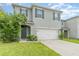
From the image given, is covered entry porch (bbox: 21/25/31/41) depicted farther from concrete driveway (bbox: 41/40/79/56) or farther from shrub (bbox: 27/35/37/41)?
concrete driveway (bbox: 41/40/79/56)

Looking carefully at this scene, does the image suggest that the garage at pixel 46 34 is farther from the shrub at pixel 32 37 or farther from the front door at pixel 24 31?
the front door at pixel 24 31

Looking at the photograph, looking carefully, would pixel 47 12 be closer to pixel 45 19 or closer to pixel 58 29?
pixel 45 19

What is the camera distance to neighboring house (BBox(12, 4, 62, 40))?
13453 millimetres

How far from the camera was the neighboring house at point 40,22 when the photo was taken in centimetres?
1345

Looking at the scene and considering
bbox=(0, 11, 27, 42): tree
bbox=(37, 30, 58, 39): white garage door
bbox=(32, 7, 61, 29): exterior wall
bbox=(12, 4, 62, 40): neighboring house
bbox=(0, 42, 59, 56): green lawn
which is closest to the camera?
bbox=(0, 42, 59, 56): green lawn

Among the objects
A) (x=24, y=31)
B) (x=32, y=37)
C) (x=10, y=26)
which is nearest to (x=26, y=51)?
(x=10, y=26)

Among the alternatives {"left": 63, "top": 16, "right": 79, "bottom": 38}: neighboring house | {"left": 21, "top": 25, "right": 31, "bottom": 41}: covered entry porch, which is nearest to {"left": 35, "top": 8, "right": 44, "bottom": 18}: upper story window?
{"left": 21, "top": 25, "right": 31, "bottom": 41}: covered entry porch

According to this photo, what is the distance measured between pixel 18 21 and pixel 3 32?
149 centimetres

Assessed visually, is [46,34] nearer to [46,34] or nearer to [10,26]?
[46,34]

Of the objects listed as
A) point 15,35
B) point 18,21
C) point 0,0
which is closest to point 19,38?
point 15,35

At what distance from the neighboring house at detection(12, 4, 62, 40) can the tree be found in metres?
1.38

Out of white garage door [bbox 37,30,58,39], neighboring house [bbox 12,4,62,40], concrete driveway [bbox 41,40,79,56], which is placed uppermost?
neighboring house [bbox 12,4,62,40]

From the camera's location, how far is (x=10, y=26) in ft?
38.5

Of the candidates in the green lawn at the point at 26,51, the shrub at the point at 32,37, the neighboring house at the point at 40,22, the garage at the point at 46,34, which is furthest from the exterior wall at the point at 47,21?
the green lawn at the point at 26,51
